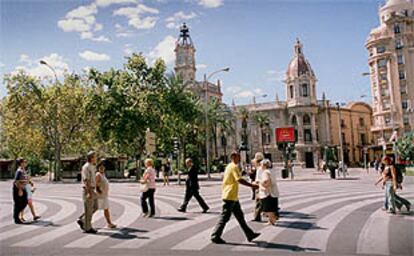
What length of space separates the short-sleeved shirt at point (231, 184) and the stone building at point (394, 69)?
200ft

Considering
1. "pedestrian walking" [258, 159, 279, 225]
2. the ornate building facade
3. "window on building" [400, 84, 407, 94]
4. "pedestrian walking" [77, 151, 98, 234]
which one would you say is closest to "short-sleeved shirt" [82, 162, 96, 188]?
"pedestrian walking" [77, 151, 98, 234]

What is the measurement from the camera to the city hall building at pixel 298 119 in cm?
7625

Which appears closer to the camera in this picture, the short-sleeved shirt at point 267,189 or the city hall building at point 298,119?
the short-sleeved shirt at point 267,189

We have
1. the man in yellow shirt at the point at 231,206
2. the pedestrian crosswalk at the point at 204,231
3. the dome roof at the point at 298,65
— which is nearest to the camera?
the pedestrian crosswalk at the point at 204,231

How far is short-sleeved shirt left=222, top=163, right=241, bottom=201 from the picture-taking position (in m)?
7.90

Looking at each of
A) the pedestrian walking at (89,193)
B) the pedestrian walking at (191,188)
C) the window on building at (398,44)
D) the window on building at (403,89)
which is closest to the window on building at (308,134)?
the window on building at (403,89)

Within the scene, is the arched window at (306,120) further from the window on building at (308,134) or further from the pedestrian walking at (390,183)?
the pedestrian walking at (390,183)

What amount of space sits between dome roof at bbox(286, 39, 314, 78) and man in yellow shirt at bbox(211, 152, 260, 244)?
71457 mm

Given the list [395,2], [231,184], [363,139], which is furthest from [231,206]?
[363,139]

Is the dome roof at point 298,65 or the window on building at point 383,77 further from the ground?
the dome roof at point 298,65

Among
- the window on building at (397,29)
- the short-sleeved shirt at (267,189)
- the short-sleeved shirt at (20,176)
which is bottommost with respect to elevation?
the short-sleeved shirt at (267,189)

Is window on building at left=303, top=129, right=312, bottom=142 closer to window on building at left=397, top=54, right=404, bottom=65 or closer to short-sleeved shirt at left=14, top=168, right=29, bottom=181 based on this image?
window on building at left=397, top=54, right=404, bottom=65

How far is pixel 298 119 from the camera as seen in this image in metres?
76.9

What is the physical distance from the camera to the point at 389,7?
67375 millimetres
